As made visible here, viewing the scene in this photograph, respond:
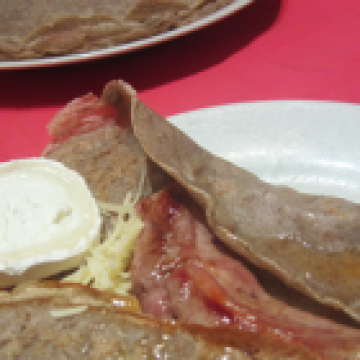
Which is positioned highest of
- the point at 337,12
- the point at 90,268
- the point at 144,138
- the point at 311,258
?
the point at 337,12

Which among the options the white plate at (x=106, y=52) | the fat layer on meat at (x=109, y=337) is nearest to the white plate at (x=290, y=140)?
the white plate at (x=106, y=52)

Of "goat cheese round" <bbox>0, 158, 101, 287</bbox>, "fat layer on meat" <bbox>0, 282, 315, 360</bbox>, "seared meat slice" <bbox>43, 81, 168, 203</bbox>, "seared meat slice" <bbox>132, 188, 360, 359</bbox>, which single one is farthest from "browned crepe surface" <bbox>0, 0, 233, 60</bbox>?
"fat layer on meat" <bbox>0, 282, 315, 360</bbox>

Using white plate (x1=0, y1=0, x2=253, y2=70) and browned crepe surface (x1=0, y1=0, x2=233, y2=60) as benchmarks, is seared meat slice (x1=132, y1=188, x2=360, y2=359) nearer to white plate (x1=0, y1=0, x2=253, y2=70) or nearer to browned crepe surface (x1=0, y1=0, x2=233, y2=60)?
white plate (x1=0, y1=0, x2=253, y2=70)

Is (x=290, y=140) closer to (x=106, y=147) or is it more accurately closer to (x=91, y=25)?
(x=106, y=147)

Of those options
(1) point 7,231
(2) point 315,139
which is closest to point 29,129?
(1) point 7,231

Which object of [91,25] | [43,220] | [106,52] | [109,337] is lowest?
[109,337]

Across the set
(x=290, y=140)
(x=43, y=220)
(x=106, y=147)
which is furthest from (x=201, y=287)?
(x=290, y=140)

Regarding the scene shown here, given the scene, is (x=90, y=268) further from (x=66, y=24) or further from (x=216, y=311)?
(x=66, y=24)
